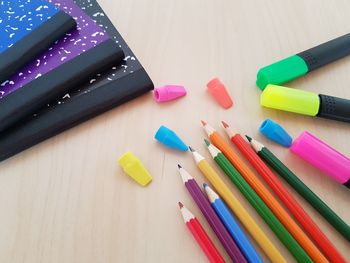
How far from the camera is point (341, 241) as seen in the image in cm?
41

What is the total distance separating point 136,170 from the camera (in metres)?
0.45

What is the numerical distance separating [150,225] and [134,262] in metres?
0.04

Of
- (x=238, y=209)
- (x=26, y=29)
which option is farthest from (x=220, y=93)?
(x=26, y=29)

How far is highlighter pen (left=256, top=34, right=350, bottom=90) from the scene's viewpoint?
1.73ft

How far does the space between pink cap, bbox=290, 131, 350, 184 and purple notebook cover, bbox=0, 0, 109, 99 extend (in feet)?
0.99

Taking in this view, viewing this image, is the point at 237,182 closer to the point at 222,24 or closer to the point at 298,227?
the point at 298,227

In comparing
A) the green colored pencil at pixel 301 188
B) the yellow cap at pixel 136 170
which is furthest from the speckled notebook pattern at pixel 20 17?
the green colored pencil at pixel 301 188

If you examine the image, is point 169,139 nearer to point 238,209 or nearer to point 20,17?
point 238,209

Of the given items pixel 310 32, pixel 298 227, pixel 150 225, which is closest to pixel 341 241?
pixel 298 227

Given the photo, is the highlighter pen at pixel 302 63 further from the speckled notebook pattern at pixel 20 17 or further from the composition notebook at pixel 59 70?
the speckled notebook pattern at pixel 20 17

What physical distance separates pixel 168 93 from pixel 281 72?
16cm

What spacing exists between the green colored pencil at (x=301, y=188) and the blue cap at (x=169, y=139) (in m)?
0.08

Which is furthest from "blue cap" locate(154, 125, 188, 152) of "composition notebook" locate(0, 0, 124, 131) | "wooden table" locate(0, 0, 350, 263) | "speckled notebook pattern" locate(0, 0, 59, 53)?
"speckled notebook pattern" locate(0, 0, 59, 53)

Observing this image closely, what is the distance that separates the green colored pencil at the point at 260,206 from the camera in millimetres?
392
